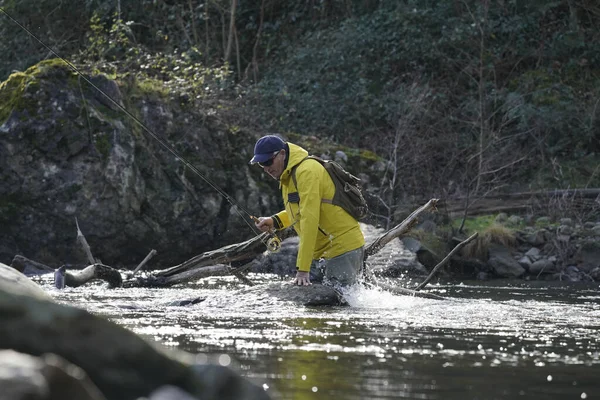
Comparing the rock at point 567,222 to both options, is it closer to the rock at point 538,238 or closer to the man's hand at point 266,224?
the rock at point 538,238

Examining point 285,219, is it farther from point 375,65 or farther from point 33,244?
point 375,65

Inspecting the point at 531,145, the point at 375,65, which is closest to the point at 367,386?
the point at 531,145

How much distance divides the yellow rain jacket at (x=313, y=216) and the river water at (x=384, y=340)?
455mm

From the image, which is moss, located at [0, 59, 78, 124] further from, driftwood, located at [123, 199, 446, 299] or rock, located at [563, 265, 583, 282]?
rock, located at [563, 265, 583, 282]

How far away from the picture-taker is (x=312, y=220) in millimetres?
9219

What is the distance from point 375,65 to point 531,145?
3.80 metres

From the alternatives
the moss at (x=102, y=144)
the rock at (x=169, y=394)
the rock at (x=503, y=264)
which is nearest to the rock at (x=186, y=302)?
the rock at (x=169, y=394)

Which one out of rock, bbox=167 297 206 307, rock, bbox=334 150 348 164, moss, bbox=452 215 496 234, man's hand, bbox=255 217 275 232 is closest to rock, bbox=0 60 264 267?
rock, bbox=334 150 348 164

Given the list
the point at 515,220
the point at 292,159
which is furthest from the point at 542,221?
the point at 292,159

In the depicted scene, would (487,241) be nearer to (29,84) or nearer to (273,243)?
(273,243)

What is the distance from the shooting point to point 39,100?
15453mm

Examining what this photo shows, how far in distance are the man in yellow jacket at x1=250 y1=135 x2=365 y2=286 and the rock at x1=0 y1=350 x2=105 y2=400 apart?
5516 mm

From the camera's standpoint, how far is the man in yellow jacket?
9211 mm

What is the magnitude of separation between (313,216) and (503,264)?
6.90m
